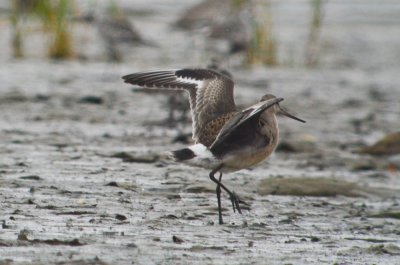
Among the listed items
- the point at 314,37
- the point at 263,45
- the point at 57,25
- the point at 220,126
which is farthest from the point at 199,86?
the point at 314,37

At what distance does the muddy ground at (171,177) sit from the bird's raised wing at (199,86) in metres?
0.60

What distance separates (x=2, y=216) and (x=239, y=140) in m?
1.54

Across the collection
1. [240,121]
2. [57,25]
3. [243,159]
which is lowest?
[57,25]

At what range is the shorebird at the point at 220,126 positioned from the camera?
6.83 meters

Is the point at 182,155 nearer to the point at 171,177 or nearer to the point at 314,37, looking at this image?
the point at 171,177

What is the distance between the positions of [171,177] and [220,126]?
1.32 m

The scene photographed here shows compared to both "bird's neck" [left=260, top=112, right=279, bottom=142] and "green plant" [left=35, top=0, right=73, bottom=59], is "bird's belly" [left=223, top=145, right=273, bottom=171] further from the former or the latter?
"green plant" [left=35, top=0, right=73, bottom=59]

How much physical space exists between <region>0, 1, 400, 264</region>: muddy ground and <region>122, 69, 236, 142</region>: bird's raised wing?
0.60 metres

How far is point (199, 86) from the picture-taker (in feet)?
25.4

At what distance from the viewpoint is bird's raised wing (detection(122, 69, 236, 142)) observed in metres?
7.45

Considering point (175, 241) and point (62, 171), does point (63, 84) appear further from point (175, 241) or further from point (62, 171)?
point (175, 241)

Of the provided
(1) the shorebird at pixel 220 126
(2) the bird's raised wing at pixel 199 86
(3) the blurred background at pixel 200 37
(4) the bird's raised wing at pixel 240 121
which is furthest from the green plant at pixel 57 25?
(4) the bird's raised wing at pixel 240 121

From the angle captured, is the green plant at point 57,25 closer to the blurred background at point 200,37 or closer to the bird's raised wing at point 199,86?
the blurred background at point 200,37

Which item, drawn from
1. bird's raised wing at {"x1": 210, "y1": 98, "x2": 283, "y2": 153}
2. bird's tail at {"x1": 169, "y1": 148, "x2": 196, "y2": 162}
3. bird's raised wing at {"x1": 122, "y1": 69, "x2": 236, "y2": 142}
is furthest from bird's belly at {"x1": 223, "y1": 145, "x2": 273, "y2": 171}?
bird's raised wing at {"x1": 122, "y1": 69, "x2": 236, "y2": 142}
